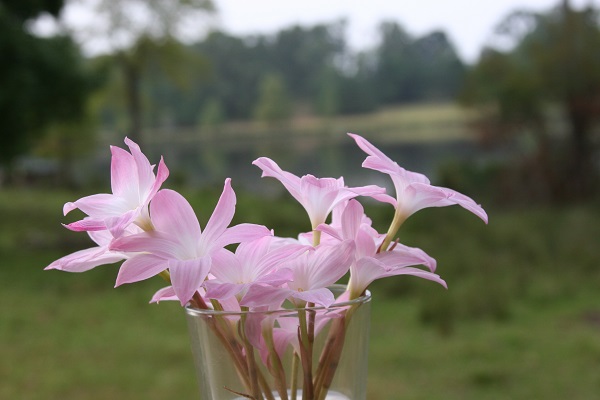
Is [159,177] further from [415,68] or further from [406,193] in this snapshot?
[415,68]

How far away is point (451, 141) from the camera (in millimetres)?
11672

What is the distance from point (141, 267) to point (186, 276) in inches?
1.7

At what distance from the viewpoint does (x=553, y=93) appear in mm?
8148

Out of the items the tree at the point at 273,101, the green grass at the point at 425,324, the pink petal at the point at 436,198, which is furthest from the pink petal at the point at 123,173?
the tree at the point at 273,101

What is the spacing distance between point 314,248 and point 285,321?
0.19 ft

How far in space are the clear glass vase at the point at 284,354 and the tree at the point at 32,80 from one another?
5.88 m

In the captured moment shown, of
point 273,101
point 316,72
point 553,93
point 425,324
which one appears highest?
point 316,72

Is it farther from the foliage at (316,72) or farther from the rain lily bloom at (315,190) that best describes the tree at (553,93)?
the rain lily bloom at (315,190)

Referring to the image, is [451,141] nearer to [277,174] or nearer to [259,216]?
[259,216]

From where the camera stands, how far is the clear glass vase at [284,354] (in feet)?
1.90

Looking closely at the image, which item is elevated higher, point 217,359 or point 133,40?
point 133,40

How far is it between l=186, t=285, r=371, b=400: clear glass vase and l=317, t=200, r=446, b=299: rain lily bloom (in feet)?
0.06

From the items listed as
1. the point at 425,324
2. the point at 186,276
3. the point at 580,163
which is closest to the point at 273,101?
the point at 580,163

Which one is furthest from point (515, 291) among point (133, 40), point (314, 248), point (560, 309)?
point (133, 40)
